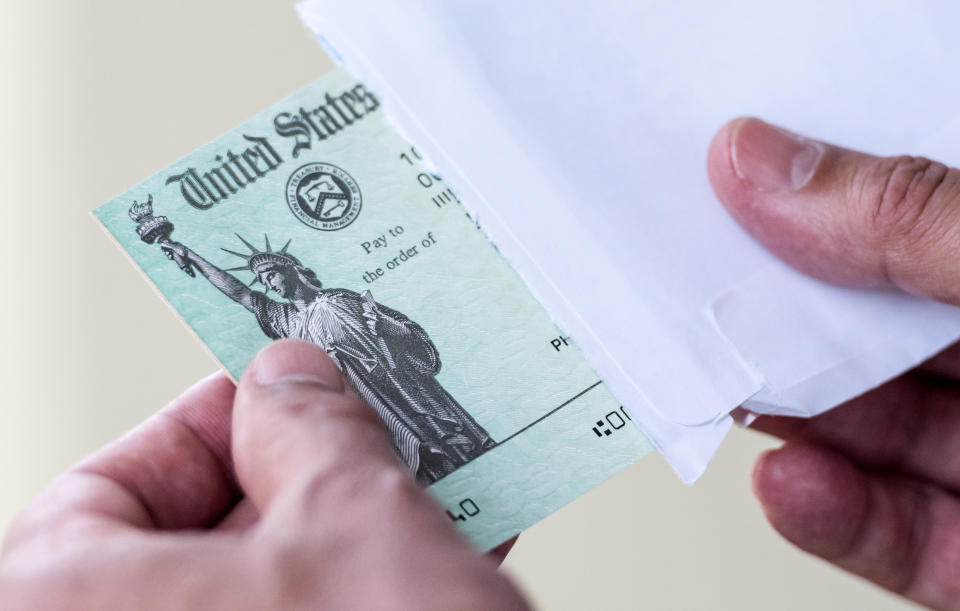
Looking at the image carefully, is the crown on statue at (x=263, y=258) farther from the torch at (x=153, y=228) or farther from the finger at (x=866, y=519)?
the finger at (x=866, y=519)

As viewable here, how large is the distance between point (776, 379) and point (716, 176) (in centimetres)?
18

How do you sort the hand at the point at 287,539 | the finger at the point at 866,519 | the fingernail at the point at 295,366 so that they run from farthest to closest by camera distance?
the finger at the point at 866,519, the fingernail at the point at 295,366, the hand at the point at 287,539

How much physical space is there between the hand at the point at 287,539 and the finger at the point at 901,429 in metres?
0.57

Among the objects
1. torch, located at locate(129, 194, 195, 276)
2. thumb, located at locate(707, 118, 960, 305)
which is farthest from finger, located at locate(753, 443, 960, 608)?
torch, located at locate(129, 194, 195, 276)

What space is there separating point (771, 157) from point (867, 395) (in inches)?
14.5

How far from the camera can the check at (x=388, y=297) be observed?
1.97ft

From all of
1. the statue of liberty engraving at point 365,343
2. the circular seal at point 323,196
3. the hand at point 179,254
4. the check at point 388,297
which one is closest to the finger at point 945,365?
the check at point 388,297

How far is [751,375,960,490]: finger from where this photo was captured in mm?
865

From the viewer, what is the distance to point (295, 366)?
499mm

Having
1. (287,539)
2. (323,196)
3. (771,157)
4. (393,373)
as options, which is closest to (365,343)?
(393,373)

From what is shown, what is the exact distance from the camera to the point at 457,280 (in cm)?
64

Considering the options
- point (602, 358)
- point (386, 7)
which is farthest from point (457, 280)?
point (386, 7)

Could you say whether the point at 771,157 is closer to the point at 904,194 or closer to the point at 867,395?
the point at 904,194

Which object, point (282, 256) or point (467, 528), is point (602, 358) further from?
point (282, 256)
